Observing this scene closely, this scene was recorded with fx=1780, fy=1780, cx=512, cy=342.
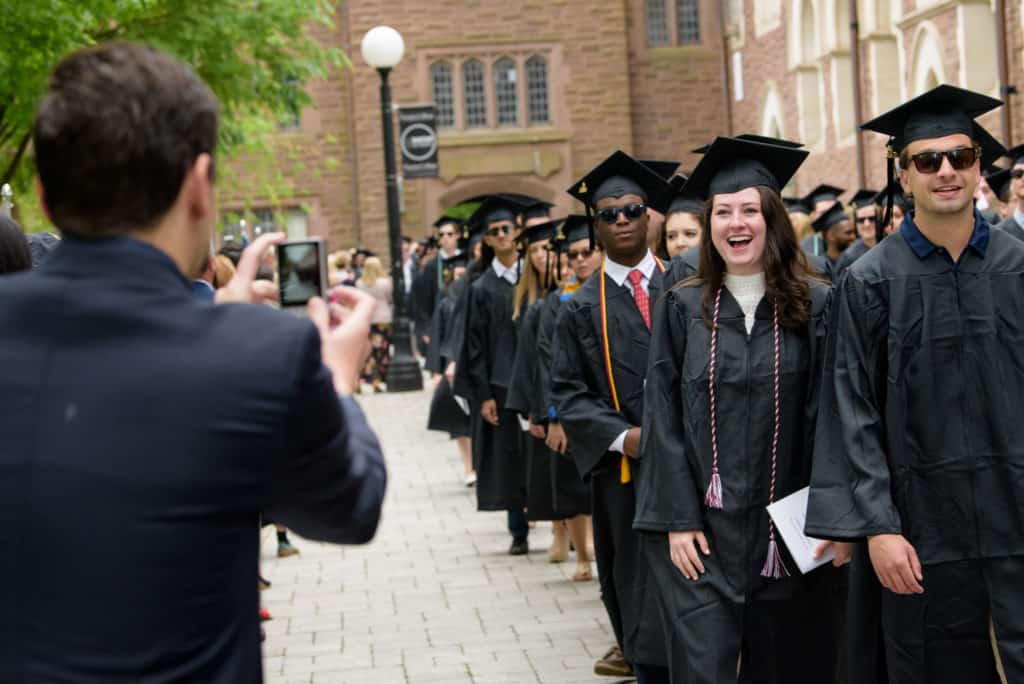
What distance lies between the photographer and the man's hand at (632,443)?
7.07 meters

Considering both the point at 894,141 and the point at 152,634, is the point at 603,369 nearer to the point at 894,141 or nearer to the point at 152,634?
the point at 894,141

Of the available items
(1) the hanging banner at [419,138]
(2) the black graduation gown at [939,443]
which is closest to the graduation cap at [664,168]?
(2) the black graduation gown at [939,443]

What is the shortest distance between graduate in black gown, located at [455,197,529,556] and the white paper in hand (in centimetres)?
636

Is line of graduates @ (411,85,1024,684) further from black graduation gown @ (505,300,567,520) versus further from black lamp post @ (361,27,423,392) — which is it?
black lamp post @ (361,27,423,392)

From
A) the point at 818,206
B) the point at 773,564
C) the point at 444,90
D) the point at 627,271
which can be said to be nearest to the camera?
the point at 773,564

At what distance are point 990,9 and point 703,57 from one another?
747 inches

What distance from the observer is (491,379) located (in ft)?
39.8

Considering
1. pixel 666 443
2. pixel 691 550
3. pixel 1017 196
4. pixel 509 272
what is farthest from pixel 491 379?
pixel 691 550

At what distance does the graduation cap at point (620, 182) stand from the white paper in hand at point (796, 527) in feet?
8.94

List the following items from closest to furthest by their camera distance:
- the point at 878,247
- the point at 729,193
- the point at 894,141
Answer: the point at 878,247 < the point at 894,141 < the point at 729,193

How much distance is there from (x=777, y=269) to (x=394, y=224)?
64.4ft

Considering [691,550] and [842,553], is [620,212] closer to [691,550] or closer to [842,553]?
[691,550]

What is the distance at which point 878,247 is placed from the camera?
518cm

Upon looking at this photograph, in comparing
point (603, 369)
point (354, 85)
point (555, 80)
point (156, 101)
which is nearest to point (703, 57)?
point (555, 80)
